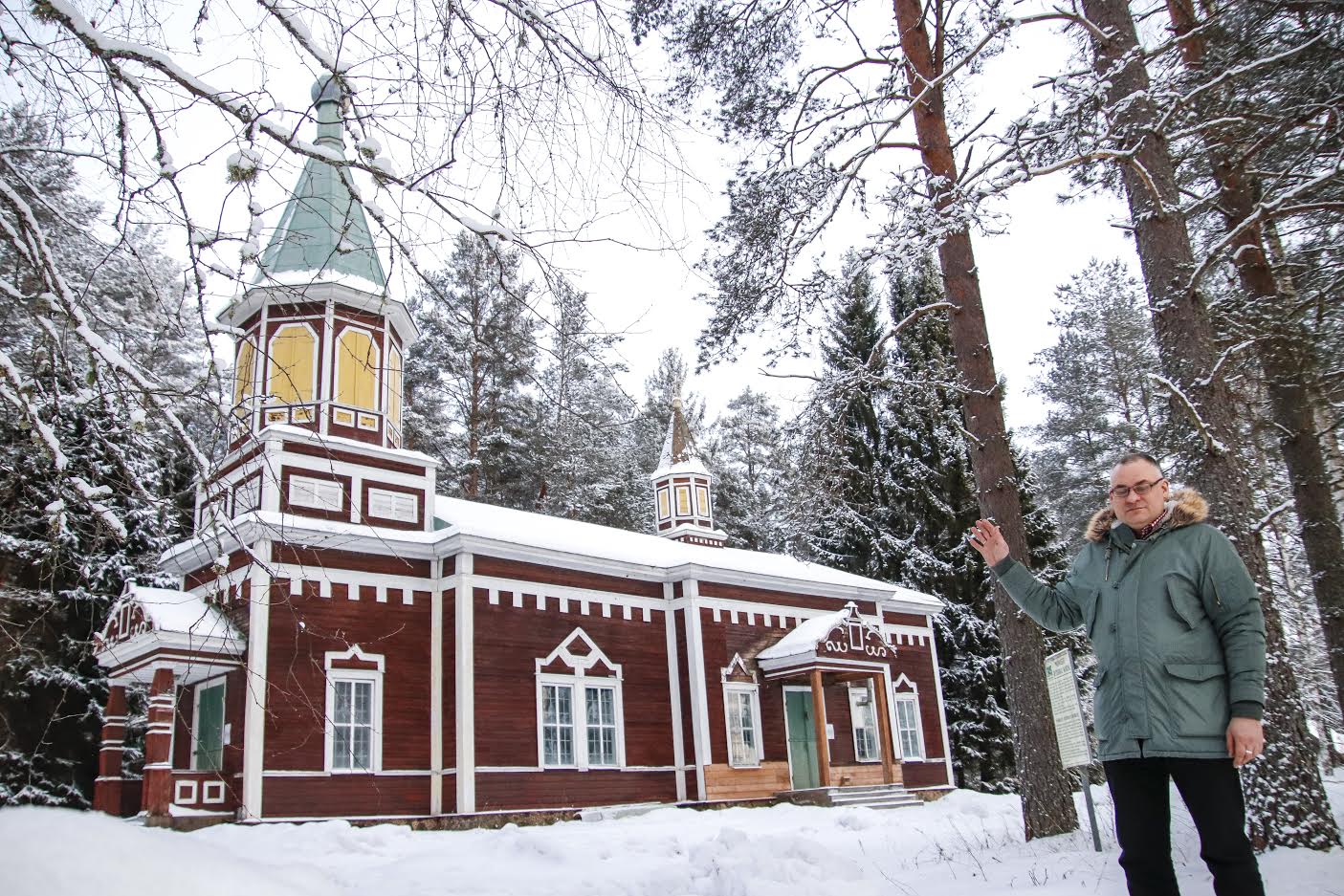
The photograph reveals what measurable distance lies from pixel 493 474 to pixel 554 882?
24268 mm

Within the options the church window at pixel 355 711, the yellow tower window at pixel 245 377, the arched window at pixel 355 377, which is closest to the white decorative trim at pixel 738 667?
the church window at pixel 355 711

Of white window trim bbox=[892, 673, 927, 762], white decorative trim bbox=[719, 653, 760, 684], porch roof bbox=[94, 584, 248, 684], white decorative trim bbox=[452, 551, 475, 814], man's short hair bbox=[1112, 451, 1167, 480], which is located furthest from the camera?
white window trim bbox=[892, 673, 927, 762]

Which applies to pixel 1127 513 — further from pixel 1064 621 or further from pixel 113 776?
pixel 113 776

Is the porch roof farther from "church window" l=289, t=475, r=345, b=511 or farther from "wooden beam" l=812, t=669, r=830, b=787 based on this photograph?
"wooden beam" l=812, t=669, r=830, b=787

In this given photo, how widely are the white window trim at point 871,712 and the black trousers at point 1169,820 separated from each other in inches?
668

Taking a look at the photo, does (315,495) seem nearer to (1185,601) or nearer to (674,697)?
(674,697)

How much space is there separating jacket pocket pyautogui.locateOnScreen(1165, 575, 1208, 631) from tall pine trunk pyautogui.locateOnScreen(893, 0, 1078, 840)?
491cm

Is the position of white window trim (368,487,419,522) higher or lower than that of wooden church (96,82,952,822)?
higher

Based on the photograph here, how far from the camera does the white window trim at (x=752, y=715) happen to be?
59.8 feet

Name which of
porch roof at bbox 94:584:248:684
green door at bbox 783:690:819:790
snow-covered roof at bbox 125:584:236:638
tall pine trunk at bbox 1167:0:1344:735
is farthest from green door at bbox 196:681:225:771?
tall pine trunk at bbox 1167:0:1344:735

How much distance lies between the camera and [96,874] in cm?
138

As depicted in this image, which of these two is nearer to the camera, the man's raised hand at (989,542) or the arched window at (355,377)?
the man's raised hand at (989,542)

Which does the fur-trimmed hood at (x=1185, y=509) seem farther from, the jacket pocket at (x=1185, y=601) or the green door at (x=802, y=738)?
the green door at (x=802, y=738)

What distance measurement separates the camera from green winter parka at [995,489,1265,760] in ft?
11.6
